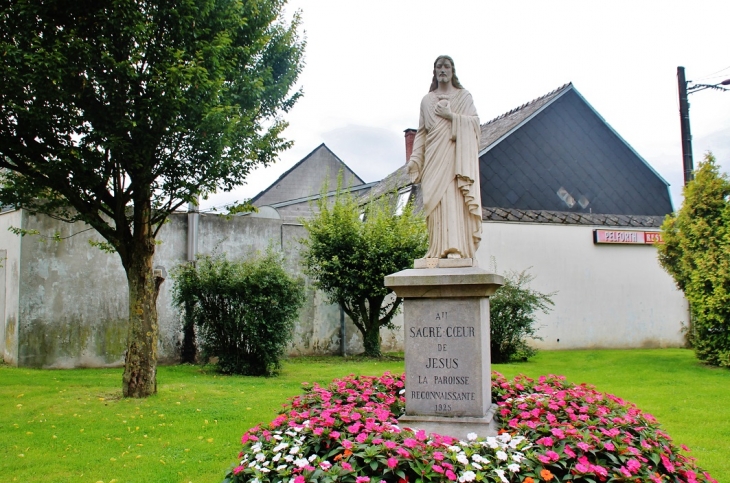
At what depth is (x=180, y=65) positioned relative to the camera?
850 cm

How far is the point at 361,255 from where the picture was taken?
15938mm

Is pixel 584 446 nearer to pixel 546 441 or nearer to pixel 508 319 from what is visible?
pixel 546 441

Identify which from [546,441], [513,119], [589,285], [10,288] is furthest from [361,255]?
[546,441]

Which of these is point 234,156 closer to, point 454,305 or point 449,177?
point 449,177

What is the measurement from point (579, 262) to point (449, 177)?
47.3 ft

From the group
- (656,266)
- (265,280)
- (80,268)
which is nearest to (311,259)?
(265,280)

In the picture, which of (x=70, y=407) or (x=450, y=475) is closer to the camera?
(x=450, y=475)

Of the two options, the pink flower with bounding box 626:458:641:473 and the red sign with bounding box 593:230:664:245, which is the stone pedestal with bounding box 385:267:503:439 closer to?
the pink flower with bounding box 626:458:641:473

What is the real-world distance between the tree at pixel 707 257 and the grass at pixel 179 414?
2.12 ft

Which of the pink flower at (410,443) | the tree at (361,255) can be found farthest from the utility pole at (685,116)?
the pink flower at (410,443)

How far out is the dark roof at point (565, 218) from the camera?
18688mm

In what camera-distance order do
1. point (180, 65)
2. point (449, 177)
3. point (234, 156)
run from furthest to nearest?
point (234, 156) < point (180, 65) < point (449, 177)

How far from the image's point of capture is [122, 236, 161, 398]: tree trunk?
31.1 feet

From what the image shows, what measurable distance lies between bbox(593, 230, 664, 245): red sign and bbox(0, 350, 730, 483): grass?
5954mm
